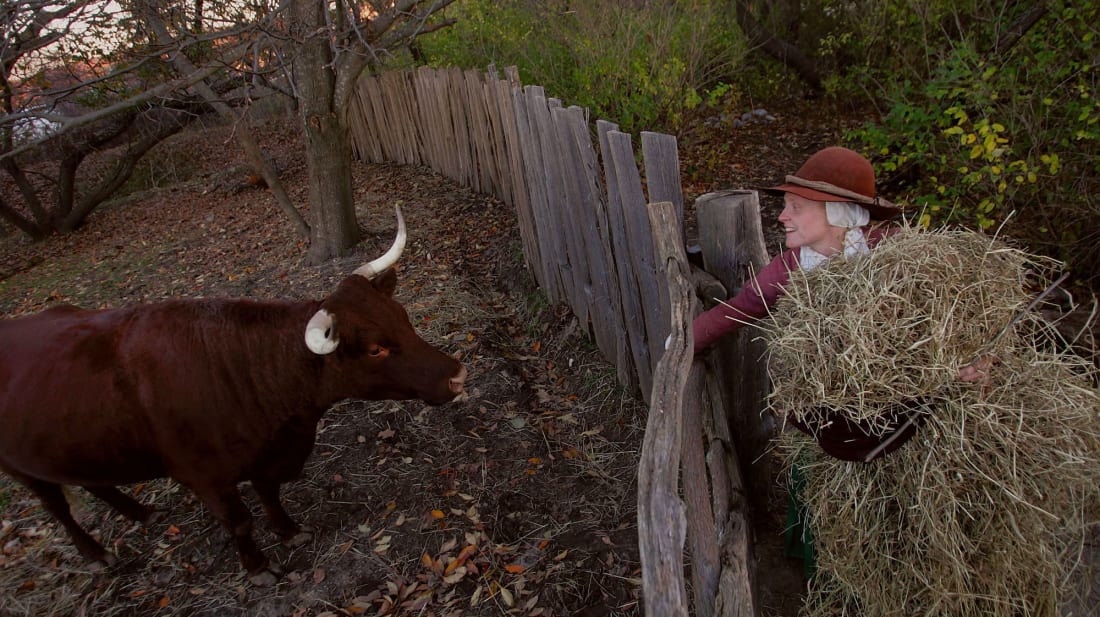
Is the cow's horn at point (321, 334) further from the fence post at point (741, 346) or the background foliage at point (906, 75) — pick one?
the background foliage at point (906, 75)

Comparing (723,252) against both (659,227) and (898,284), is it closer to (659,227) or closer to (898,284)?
(659,227)

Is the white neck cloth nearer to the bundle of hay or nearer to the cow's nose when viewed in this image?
the bundle of hay

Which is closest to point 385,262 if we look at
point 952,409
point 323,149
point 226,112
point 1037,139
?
point 952,409

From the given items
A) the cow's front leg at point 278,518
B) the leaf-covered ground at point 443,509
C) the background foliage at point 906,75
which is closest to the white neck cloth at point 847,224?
the background foliage at point 906,75

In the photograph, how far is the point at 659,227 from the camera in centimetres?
243

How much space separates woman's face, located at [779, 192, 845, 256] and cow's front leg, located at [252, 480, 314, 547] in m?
2.63

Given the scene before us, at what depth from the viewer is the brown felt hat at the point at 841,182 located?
206 centimetres

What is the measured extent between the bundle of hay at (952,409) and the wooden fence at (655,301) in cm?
42

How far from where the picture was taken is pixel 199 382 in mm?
2834

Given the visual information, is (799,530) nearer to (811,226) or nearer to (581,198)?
(811,226)

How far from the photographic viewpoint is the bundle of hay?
175cm

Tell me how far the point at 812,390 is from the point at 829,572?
3.08ft

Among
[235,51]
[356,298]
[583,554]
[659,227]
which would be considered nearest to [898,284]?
[659,227]

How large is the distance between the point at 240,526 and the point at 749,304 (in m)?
2.51
